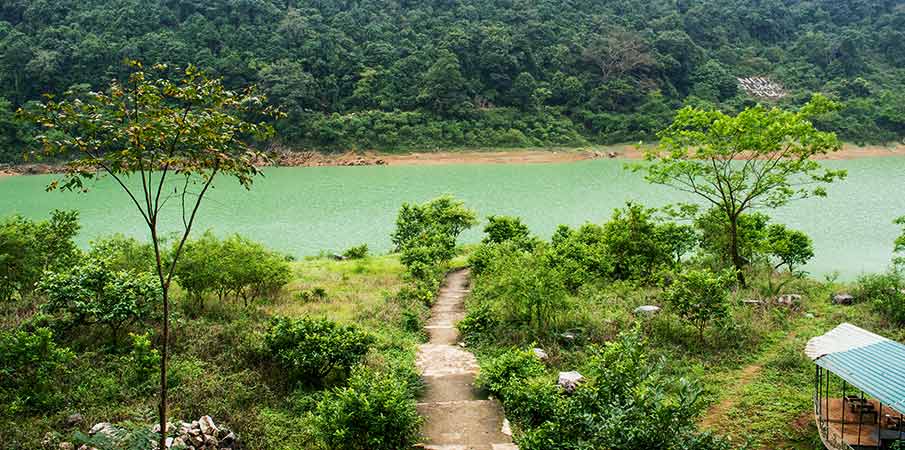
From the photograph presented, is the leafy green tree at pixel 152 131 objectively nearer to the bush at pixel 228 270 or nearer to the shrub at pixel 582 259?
the bush at pixel 228 270

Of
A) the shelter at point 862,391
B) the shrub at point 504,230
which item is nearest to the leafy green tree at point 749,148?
the shrub at point 504,230

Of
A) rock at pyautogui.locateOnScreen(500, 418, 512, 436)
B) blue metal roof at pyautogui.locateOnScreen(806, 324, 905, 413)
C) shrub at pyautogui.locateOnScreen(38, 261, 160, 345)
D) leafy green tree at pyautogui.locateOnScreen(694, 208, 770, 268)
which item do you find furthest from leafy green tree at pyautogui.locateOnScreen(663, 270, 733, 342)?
shrub at pyautogui.locateOnScreen(38, 261, 160, 345)

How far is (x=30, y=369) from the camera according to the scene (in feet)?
24.9

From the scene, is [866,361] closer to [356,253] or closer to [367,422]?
[367,422]

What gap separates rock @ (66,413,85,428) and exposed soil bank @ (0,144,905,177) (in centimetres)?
4389

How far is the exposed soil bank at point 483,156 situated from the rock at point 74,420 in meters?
43.9

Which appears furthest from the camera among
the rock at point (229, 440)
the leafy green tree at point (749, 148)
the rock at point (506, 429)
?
the leafy green tree at point (749, 148)

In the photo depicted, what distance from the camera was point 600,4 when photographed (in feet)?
258

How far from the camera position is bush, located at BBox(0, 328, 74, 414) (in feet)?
23.8

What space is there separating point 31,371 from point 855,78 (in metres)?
75.7

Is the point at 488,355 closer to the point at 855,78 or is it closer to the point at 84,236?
the point at 84,236

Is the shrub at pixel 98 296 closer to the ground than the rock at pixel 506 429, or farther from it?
farther from it

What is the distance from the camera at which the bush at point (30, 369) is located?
725cm

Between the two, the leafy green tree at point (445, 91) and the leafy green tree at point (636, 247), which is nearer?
the leafy green tree at point (636, 247)
